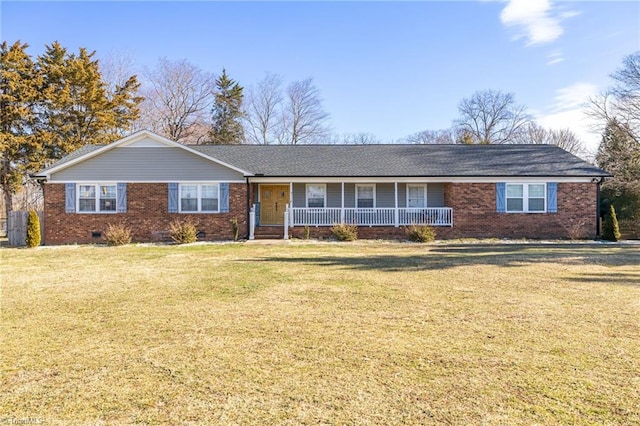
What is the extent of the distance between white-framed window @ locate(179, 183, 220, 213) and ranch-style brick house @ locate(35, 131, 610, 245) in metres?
0.05

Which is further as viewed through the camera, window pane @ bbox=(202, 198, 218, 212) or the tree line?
the tree line

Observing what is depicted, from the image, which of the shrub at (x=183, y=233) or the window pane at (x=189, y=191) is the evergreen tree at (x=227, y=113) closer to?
the window pane at (x=189, y=191)

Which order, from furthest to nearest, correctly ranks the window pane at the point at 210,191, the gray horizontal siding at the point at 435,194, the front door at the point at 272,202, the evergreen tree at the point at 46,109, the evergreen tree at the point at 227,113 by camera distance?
the evergreen tree at the point at 227,113 → the evergreen tree at the point at 46,109 → the front door at the point at 272,202 → the gray horizontal siding at the point at 435,194 → the window pane at the point at 210,191

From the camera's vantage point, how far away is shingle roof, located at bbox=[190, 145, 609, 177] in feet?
59.6

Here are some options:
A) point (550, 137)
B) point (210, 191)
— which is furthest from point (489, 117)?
point (210, 191)

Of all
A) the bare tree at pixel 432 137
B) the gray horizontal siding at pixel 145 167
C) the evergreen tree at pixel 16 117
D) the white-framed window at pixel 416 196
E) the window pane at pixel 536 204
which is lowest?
the window pane at pixel 536 204

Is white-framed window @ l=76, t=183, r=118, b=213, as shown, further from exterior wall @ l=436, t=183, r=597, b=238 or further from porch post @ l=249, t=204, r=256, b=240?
exterior wall @ l=436, t=183, r=597, b=238

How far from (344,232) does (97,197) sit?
1110 cm

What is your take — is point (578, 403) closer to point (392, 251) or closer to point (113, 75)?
point (392, 251)

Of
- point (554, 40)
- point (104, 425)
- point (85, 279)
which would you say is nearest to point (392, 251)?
point (85, 279)

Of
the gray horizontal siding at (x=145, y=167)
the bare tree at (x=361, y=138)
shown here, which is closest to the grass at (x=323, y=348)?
the gray horizontal siding at (x=145, y=167)

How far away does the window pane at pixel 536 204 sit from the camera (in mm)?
17969

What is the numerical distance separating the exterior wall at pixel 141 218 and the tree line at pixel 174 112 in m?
10.6

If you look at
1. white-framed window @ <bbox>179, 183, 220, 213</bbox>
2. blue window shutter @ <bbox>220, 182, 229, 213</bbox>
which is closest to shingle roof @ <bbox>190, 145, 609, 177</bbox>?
blue window shutter @ <bbox>220, 182, 229, 213</bbox>
